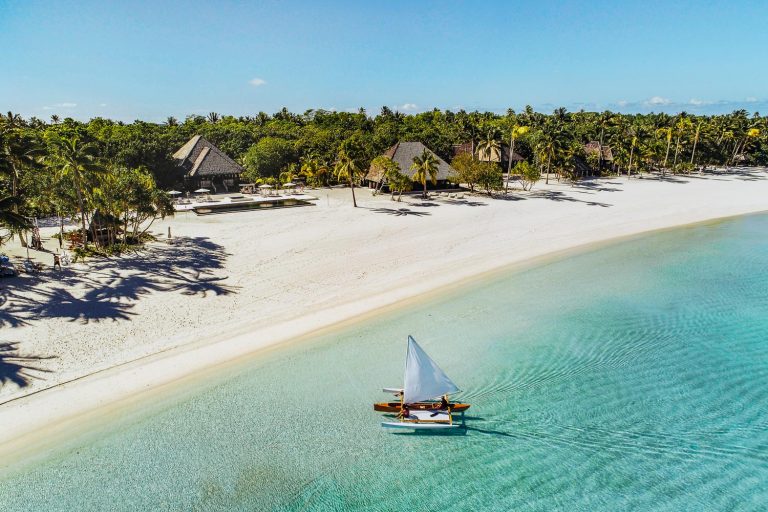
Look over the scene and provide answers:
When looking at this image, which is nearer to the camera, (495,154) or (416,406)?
(416,406)

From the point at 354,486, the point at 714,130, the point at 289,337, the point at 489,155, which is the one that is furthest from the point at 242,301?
the point at 714,130

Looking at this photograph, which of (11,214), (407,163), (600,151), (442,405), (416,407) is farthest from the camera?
(600,151)

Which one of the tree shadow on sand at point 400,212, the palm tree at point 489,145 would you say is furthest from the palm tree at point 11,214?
the palm tree at point 489,145

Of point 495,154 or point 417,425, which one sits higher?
point 495,154

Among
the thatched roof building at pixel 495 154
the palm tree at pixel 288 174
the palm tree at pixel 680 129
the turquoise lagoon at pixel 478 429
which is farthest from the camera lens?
the palm tree at pixel 680 129

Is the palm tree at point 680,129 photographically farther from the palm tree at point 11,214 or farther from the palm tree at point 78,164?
the palm tree at point 11,214

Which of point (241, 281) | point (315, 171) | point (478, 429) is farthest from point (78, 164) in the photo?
point (315, 171)

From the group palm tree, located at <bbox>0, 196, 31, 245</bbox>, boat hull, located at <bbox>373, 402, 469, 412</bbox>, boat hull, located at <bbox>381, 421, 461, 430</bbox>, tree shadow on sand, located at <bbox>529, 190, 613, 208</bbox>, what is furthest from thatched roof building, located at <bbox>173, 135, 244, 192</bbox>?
boat hull, located at <bbox>381, 421, 461, 430</bbox>

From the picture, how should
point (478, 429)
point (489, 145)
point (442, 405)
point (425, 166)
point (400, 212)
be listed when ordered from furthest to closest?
point (489, 145)
point (425, 166)
point (400, 212)
point (442, 405)
point (478, 429)

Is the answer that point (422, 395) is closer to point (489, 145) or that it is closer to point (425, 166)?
point (425, 166)
